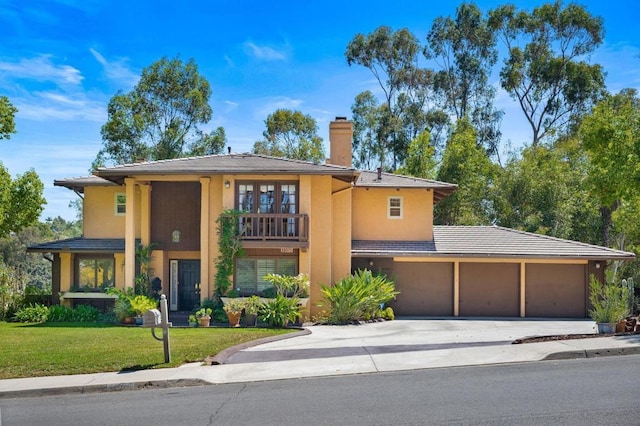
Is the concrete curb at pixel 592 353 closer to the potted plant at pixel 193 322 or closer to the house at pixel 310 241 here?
the house at pixel 310 241

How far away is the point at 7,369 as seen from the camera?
13266mm

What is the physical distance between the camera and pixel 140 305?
2214 cm

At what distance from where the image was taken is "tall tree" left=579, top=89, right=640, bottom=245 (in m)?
22.8

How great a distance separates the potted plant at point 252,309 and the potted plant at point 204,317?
1215 mm

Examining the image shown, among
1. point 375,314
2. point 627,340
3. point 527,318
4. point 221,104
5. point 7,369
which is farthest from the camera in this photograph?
point 221,104

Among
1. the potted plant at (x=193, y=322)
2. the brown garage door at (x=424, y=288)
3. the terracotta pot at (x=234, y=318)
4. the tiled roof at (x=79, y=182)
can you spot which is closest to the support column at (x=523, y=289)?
the brown garage door at (x=424, y=288)

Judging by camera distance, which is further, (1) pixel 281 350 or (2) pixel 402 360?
(1) pixel 281 350

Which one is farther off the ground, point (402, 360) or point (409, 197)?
point (409, 197)

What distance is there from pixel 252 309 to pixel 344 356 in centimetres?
730

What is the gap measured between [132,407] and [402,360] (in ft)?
20.0

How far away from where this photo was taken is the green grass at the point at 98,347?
13.4m

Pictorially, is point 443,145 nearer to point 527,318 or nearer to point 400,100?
point 400,100

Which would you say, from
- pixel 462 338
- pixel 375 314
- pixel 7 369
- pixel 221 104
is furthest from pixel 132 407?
pixel 221 104

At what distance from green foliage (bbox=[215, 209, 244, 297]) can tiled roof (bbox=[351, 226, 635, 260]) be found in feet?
16.0
